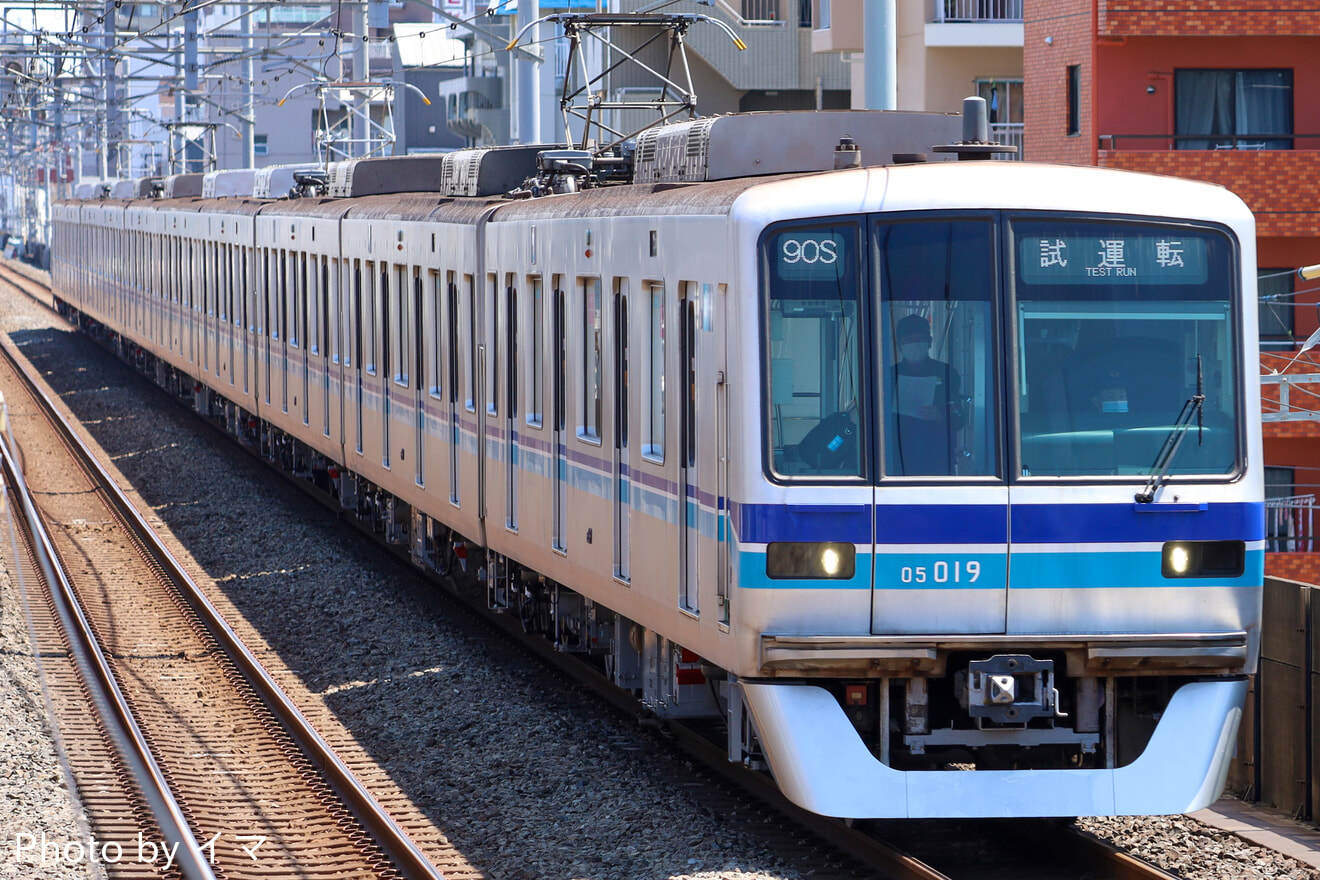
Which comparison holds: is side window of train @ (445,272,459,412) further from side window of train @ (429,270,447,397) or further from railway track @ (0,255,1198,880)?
railway track @ (0,255,1198,880)

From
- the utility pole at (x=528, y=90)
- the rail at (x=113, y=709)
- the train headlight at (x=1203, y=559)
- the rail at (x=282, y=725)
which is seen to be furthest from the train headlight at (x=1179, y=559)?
the utility pole at (x=528, y=90)

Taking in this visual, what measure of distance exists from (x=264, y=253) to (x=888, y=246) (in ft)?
43.8

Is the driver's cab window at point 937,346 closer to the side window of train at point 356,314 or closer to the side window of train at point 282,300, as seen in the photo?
the side window of train at point 356,314

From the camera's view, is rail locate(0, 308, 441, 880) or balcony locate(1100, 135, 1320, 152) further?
balcony locate(1100, 135, 1320, 152)

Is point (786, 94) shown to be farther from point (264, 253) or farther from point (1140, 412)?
point (1140, 412)

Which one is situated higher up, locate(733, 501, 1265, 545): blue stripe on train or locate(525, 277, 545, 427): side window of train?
locate(525, 277, 545, 427): side window of train

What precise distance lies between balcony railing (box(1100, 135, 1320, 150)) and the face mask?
42.9ft

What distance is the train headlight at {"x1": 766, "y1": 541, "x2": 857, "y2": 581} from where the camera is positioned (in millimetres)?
6734

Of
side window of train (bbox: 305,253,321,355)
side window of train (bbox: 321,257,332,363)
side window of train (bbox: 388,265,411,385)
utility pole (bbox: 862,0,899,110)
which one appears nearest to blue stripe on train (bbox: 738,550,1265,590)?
utility pole (bbox: 862,0,899,110)

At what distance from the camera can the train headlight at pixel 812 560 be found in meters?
6.73

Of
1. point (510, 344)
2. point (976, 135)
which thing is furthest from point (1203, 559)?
point (510, 344)

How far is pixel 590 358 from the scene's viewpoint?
887cm

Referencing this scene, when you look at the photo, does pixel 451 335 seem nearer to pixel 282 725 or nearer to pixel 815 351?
pixel 282 725

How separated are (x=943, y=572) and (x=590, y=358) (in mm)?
2597
